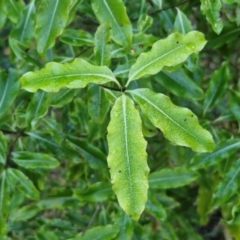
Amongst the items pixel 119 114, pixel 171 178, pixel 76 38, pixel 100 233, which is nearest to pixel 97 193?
pixel 100 233

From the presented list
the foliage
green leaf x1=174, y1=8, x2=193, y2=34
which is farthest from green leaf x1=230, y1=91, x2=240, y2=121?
green leaf x1=174, y1=8, x2=193, y2=34

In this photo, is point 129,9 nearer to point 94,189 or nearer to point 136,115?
point 94,189

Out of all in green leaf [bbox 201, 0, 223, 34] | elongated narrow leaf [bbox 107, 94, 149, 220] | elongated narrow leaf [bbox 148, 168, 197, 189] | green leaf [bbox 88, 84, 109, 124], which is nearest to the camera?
elongated narrow leaf [bbox 107, 94, 149, 220]

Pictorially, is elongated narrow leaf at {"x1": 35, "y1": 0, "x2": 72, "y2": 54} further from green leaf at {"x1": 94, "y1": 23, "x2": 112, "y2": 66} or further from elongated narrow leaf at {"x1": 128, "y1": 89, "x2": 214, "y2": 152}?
elongated narrow leaf at {"x1": 128, "y1": 89, "x2": 214, "y2": 152}

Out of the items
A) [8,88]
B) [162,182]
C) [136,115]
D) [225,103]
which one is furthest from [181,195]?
[136,115]

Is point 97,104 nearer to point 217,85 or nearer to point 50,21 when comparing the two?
point 50,21

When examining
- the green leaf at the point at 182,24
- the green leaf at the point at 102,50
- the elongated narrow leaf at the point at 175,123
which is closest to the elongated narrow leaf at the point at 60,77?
the elongated narrow leaf at the point at 175,123
